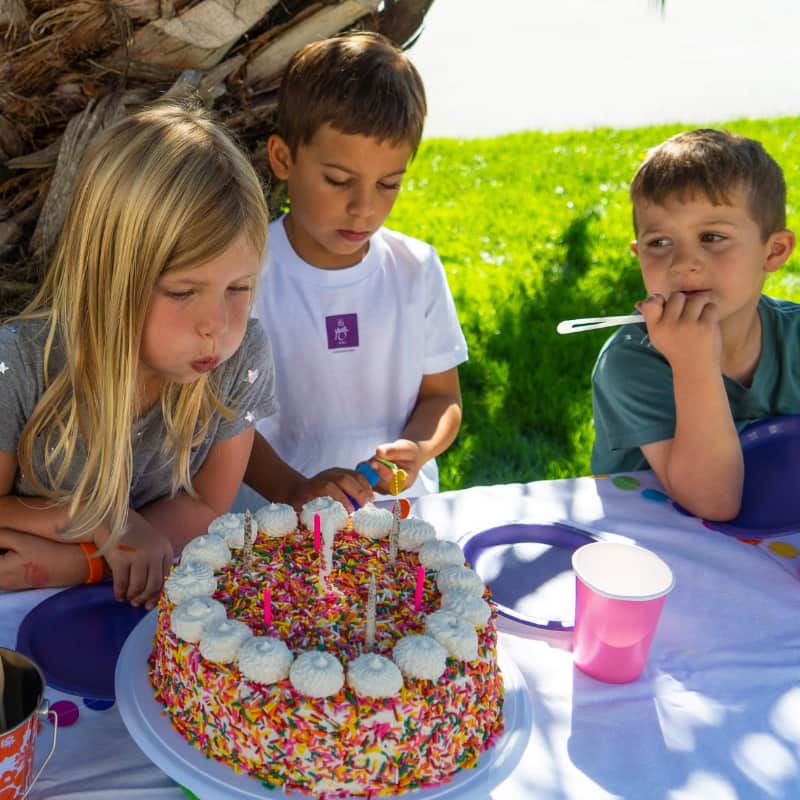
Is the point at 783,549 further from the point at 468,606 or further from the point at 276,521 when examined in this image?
the point at 276,521

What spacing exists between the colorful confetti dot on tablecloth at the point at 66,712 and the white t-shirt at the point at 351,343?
46.4 inches

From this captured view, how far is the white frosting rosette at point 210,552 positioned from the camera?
126cm

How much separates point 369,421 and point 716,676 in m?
1.26

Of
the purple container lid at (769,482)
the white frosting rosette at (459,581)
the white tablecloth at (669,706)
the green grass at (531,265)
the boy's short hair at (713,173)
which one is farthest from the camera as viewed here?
the green grass at (531,265)

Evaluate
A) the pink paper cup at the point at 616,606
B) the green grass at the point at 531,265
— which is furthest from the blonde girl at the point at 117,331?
the green grass at the point at 531,265

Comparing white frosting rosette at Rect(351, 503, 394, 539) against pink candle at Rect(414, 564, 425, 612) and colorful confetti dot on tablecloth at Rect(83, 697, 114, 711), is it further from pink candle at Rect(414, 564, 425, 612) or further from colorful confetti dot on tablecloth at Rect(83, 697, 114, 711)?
colorful confetti dot on tablecloth at Rect(83, 697, 114, 711)

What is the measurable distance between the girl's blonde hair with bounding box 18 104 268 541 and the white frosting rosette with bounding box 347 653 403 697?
59 cm

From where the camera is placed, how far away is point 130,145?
1.46 m

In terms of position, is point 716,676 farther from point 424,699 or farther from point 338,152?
point 338,152

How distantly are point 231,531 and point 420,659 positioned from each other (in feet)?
1.27

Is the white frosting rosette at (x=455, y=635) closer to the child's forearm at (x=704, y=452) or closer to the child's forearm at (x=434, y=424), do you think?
the child's forearm at (x=704, y=452)

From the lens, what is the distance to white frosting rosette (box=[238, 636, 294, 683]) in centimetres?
105

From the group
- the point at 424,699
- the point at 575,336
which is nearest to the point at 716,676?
the point at 424,699

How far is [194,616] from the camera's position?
112 cm
